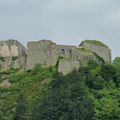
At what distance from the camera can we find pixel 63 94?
11875 centimetres

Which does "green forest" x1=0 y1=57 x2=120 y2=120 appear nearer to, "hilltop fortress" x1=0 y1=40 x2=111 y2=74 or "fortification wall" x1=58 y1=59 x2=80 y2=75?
"fortification wall" x1=58 y1=59 x2=80 y2=75

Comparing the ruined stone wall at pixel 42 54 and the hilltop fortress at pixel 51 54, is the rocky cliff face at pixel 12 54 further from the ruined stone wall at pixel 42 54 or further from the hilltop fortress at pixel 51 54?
the ruined stone wall at pixel 42 54

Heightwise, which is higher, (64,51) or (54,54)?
(64,51)

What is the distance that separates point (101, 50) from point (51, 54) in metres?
7.28

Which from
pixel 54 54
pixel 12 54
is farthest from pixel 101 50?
pixel 12 54

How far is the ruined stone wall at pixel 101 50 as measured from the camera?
5477 inches

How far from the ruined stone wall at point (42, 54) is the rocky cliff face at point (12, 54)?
1527mm

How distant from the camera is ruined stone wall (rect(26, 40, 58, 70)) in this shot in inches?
5359

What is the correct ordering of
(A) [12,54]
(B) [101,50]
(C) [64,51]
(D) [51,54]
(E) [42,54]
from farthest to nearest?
1. (A) [12,54]
2. (B) [101,50]
3. (C) [64,51]
4. (E) [42,54]
5. (D) [51,54]

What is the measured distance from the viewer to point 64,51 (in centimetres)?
13712

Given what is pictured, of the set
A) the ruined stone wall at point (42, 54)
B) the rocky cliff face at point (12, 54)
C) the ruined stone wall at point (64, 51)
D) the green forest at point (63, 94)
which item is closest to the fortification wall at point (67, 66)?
the green forest at point (63, 94)

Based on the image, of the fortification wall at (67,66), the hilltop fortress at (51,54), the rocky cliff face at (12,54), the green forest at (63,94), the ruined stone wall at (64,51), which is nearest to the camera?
the green forest at (63,94)

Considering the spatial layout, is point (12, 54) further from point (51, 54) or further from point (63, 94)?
point (63, 94)

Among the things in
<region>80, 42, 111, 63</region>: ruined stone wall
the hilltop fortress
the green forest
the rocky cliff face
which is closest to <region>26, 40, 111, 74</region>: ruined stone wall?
the hilltop fortress
